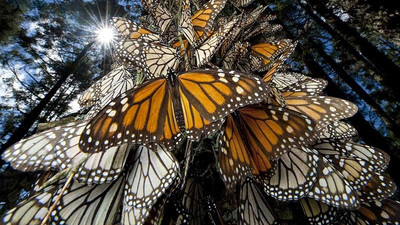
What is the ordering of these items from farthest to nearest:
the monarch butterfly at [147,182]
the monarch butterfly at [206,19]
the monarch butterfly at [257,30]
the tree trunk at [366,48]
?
the tree trunk at [366,48]
the monarch butterfly at [257,30]
the monarch butterfly at [206,19]
the monarch butterfly at [147,182]

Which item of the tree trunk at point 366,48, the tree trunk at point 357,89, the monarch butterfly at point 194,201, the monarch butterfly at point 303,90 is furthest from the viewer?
the tree trunk at point 366,48

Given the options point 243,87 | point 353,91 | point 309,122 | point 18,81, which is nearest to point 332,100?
point 309,122

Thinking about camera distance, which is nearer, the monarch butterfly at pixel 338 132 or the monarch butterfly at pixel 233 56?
the monarch butterfly at pixel 338 132

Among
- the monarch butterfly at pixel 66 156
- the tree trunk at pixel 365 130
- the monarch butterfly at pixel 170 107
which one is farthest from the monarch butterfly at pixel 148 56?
the tree trunk at pixel 365 130

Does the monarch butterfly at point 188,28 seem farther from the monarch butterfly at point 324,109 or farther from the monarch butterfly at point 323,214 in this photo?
the monarch butterfly at point 323,214

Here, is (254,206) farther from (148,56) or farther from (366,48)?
(366,48)

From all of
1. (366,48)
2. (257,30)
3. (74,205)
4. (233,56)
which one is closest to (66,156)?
(74,205)

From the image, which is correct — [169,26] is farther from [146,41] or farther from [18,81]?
[18,81]

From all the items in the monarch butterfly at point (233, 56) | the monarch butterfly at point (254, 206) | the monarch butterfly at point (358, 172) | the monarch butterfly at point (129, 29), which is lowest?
the monarch butterfly at point (254, 206)
